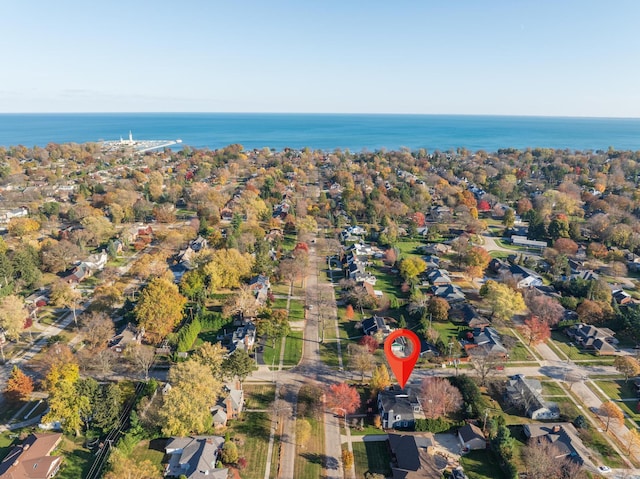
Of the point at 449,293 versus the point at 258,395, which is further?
the point at 449,293

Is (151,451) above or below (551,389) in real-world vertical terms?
below

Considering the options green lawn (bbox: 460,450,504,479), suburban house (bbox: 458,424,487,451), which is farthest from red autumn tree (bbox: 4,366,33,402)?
suburban house (bbox: 458,424,487,451)

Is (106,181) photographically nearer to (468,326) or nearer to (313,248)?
(313,248)

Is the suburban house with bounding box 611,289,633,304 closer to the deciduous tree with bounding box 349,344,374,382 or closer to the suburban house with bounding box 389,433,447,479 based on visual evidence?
the deciduous tree with bounding box 349,344,374,382

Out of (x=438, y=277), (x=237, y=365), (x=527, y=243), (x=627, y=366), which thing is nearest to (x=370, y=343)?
(x=237, y=365)

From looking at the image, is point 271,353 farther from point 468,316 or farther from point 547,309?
point 547,309

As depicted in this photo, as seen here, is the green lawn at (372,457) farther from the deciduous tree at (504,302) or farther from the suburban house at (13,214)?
the suburban house at (13,214)
